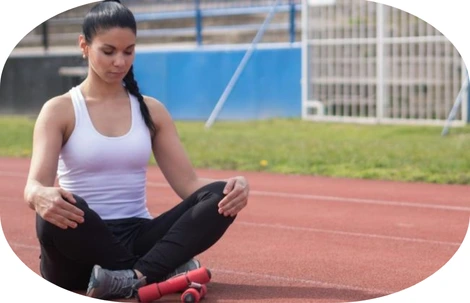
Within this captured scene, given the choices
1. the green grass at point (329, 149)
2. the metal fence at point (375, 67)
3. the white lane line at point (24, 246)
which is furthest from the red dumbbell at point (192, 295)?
A: the metal fence at point (375, 67)

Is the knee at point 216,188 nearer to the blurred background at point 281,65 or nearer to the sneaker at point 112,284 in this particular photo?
the sneaker at point 112,284

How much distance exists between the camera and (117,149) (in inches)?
193

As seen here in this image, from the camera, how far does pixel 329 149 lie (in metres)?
12.1

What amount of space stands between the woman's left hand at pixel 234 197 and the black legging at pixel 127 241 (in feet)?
0.17

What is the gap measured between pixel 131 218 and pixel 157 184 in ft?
15.9

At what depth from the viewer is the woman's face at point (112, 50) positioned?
189 inches

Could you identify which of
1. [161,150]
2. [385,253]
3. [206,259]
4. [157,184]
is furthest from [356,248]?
[157,184]

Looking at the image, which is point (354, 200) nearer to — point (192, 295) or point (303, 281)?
point (303, 281)

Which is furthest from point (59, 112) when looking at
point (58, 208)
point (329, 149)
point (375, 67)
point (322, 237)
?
point (375, 67)

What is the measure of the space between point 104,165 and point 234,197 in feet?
2.16

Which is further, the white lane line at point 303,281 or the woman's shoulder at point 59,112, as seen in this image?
the white lane line at point 303,281

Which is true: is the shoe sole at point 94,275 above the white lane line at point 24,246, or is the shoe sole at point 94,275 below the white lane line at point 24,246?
above

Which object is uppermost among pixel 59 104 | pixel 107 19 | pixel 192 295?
pixel 107 19

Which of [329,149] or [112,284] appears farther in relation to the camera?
[329,149]
